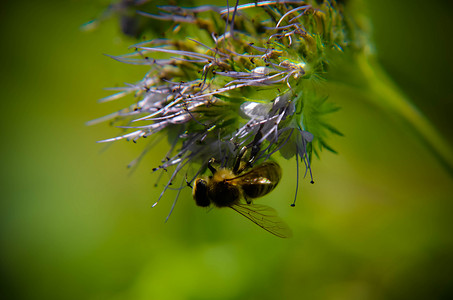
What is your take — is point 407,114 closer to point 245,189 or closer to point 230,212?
point 245,189

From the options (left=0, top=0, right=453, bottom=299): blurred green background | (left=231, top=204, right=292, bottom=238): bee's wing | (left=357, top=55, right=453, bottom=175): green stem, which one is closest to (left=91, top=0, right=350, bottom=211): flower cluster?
(left=231, top=204, right=292, bottom=238): bee's wing

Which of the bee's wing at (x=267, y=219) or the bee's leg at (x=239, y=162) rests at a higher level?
the bee's leg at (x=239, y=162)

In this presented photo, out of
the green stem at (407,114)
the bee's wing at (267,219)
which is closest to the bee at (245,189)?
the bee's wing at (267,219)

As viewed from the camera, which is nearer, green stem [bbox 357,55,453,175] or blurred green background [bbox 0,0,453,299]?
green stem [bbox 357,55,453,175]

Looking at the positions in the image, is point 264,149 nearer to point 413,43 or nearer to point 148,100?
point 148,100

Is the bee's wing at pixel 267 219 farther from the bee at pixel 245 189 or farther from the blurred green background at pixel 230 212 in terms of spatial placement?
→ the blurred green background at pixel 230 212

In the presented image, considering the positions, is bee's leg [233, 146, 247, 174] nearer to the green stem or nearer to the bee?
the bee

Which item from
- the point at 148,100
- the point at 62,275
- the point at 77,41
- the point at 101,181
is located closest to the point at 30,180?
the point at 101,181
